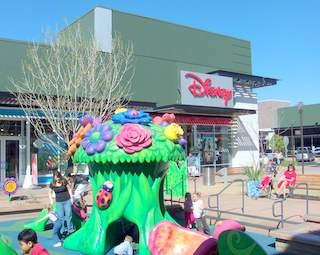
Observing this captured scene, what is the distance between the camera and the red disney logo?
25.3 meters

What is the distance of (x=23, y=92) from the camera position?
1870 centimetres

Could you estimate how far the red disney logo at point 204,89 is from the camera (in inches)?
997

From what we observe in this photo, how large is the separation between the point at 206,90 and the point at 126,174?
60.3ft

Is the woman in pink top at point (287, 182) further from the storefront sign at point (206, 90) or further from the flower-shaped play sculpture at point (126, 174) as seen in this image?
the storefront sign at point (206, 90)

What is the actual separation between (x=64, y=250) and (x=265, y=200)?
8468 mm

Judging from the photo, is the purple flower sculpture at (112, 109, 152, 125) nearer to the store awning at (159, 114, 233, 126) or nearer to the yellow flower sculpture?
the yellow flower sculpture

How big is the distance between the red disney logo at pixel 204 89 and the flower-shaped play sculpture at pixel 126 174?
55.7 ft

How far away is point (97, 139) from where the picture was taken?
8.35 m

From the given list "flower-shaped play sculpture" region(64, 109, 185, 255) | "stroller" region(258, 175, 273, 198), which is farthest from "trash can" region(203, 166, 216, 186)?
"flower-shaped play sculpture" region(64, 109, 185, 255)

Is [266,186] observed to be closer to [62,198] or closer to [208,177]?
[208,177]

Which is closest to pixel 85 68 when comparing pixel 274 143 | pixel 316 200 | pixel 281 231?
pixel 316 200

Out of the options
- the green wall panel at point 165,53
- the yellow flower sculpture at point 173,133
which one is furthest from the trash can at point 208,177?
the yellow flower sculpture at point 173,133

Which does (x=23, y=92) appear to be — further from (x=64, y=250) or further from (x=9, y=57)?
(x=64, y=250)

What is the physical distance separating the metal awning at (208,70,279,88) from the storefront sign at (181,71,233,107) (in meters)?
0.63
